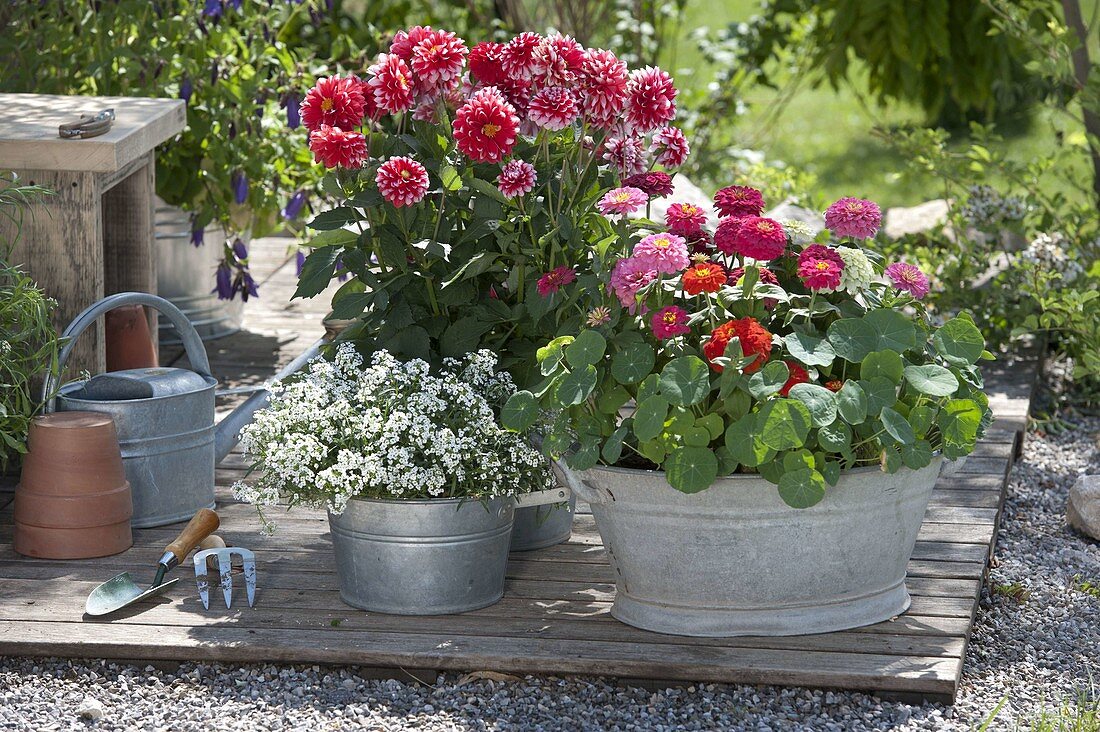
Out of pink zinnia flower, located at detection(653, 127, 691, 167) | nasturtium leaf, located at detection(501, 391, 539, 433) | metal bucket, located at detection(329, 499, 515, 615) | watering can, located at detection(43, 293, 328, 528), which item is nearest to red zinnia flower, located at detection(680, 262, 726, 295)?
nasturtium leaf, located at detection(501, 391, 539, 433)

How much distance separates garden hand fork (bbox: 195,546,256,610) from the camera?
104 inches

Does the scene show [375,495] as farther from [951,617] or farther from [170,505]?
[951,617]

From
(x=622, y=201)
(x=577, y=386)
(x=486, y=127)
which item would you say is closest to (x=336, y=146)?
(x=486, y=127)

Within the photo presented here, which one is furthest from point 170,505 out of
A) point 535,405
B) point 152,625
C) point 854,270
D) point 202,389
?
point 854,270

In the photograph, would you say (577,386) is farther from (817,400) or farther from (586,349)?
(817,400)

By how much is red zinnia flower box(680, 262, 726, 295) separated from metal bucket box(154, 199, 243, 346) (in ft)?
8.01

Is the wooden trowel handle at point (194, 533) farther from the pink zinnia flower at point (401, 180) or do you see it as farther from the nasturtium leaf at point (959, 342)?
the nasturtium leaf at point (959, 342)

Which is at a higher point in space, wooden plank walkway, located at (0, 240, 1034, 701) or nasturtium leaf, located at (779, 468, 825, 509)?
nasturtium leaf, located at (779, 468, 825, 509)

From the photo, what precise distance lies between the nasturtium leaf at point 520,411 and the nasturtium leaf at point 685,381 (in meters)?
0.25

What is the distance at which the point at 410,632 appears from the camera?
2.55 metres

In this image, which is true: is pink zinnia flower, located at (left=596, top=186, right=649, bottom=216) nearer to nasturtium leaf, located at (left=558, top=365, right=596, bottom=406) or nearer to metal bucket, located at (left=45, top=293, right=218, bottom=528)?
nasturtium leaf, located at (left=558, top=365, right=596, bottom=406)

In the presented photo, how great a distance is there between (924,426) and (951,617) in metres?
0.42

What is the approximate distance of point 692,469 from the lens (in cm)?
234

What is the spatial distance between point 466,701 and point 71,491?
0.99m
